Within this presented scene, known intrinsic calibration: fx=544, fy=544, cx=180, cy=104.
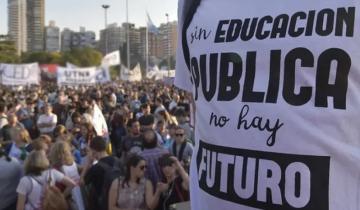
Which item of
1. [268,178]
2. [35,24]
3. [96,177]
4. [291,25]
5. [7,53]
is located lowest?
[96,177]

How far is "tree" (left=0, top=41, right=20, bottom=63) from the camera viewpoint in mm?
62097

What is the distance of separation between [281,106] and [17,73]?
80.8ft

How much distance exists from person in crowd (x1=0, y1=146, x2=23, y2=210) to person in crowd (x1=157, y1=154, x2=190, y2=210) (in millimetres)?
1542

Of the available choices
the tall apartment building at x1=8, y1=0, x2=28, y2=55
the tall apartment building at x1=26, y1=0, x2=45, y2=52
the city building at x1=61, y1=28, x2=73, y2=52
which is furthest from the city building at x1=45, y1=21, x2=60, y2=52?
the tall apartment building at x1=8, y1=0, x2=28, y2=55

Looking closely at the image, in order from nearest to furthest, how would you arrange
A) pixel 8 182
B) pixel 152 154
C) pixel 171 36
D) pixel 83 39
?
pixel 171 36, pixel 8 182, pixel 152 154, pixel 83 39

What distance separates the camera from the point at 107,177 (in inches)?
213

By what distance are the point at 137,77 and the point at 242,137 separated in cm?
3437

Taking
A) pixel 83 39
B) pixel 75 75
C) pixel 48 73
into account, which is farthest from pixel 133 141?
pixel 83 39

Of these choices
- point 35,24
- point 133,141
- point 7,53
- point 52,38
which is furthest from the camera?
point 52,38

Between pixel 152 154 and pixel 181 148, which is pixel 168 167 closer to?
pixel 152 154

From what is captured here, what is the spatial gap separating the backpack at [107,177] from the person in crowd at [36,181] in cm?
36

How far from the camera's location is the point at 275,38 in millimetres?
1179

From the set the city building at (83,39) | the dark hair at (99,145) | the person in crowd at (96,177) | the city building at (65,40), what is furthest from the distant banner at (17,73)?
the city building at (65,40)

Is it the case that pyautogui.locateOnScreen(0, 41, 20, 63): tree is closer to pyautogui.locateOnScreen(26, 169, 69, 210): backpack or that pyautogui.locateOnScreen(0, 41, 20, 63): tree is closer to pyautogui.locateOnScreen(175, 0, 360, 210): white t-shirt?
pyautogui.locateOnScreen(26, 169, 69, 210): backpack
